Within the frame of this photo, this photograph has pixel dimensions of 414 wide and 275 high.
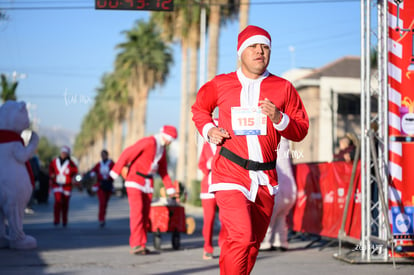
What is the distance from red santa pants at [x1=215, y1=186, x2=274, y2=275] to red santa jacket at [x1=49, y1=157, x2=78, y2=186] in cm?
1289

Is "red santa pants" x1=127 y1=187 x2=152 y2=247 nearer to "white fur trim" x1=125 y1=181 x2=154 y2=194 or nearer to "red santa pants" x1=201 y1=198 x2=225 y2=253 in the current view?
"white fur trim" x1=125 y1=181 x2=154 y2=194

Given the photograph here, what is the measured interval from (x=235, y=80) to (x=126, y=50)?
49669 millimetres

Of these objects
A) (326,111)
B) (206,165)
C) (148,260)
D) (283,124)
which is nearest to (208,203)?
(206,165)

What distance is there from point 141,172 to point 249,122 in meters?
6.07

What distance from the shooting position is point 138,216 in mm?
11688

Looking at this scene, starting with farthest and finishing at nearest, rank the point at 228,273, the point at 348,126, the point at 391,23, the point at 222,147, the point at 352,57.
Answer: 1. the point at 352,57
2. the point at 348,126
3. the point at 391,23
4. the point at 222,147
5. the point at 228,273

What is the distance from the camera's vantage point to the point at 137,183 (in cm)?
1185

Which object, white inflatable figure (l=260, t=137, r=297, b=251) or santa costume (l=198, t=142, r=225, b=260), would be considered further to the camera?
white inflatable figure (l=260, t=137, r=297, b=251)

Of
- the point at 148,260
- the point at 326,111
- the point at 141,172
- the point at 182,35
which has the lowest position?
the point at 148,260

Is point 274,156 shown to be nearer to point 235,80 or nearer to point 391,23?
point 235,80

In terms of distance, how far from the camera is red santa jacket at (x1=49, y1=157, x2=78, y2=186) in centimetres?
1845

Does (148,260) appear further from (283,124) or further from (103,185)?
(103,185)

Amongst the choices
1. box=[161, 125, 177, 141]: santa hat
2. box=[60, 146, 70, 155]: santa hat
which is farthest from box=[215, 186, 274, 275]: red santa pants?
box=[60, 146, 70, 155]: santa hat

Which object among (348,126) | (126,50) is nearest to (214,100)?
(348,126)
